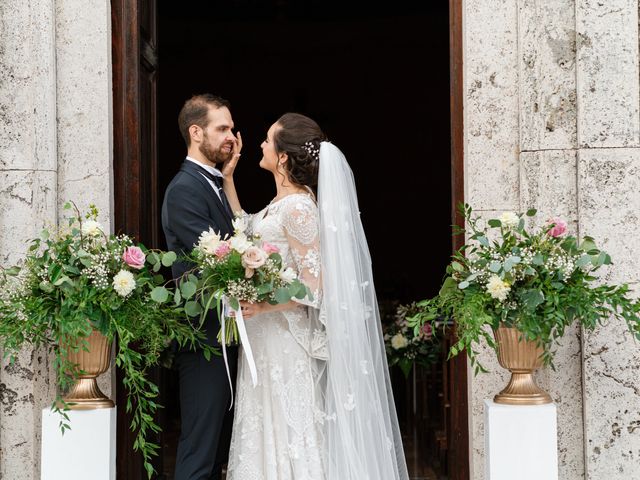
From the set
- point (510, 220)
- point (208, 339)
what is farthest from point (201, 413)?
point (510, 220)

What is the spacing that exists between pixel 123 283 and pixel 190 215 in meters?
0.59

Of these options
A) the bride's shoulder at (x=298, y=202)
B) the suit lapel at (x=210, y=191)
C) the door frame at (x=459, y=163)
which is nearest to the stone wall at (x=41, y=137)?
the suit lapel at (x=210, y=191)

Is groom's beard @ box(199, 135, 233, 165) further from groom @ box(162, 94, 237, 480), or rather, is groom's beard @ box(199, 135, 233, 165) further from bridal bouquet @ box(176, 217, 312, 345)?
bridal bouquet @ box(176, 217, 312, 345)

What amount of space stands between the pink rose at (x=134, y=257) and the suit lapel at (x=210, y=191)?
0.60 meters

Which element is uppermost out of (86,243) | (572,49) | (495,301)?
(572,49)

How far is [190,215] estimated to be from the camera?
4.26 metres

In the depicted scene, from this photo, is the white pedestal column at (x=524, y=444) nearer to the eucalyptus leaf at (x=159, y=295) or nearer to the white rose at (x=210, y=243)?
the white rose at (x=210, y=243)

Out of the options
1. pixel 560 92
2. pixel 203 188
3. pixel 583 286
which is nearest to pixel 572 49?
pixel 560 92

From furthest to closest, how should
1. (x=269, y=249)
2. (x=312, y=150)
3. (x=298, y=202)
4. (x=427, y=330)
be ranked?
(x=427, y=330), (x=312, y=150), (x=298, y=202), (x=269, y=249)

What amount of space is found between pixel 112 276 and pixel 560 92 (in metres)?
2.20

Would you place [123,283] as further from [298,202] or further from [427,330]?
[427,330]

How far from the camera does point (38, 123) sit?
4348mm

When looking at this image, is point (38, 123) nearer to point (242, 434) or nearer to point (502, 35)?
point (242, 434)

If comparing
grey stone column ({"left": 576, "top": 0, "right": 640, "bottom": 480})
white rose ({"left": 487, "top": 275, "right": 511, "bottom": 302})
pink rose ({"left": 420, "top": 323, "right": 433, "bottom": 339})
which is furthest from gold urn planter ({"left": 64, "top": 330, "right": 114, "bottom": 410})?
pink rose ({"left": 420, "top": 323, "right": 433, "bottom": 339})
